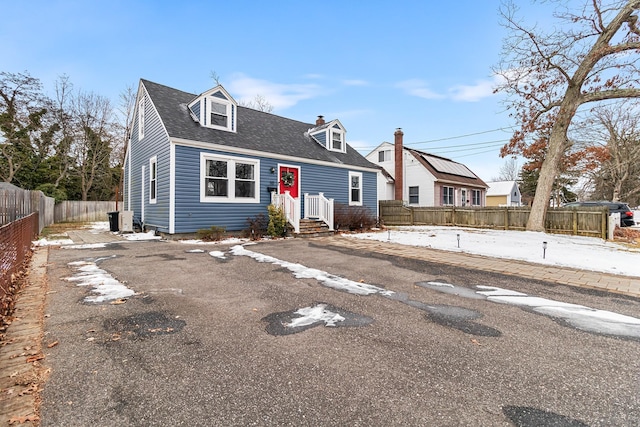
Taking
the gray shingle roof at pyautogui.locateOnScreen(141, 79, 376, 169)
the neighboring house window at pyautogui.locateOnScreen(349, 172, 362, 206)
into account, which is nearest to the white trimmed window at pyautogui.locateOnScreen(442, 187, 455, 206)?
the gray shingle roof at pyautogui.locateOnScreen(141, 79, 376, 169)

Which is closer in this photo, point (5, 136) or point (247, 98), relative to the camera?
point (5, 136)

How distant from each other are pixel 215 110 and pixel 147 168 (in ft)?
12.6

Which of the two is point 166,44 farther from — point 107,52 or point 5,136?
point 5,136

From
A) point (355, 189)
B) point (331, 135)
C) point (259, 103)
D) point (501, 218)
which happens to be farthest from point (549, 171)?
point (259, 103)

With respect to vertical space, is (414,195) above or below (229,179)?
above

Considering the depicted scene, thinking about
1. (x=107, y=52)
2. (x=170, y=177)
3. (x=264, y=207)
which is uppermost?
(x=107, y=52)

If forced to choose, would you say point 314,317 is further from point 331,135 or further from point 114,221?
point 331,135

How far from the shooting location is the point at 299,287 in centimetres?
459

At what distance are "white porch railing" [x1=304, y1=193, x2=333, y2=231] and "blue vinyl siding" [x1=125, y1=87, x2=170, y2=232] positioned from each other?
5521 millimetres

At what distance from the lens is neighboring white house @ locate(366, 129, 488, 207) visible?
22453mm

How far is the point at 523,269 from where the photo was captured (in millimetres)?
6211

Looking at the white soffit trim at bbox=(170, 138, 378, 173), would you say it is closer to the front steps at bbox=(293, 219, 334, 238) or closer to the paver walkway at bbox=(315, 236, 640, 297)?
the front steps at bbox=(293, 219, 334, 238)

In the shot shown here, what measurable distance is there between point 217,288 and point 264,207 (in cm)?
778

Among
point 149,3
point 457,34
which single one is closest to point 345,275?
point 149,3
